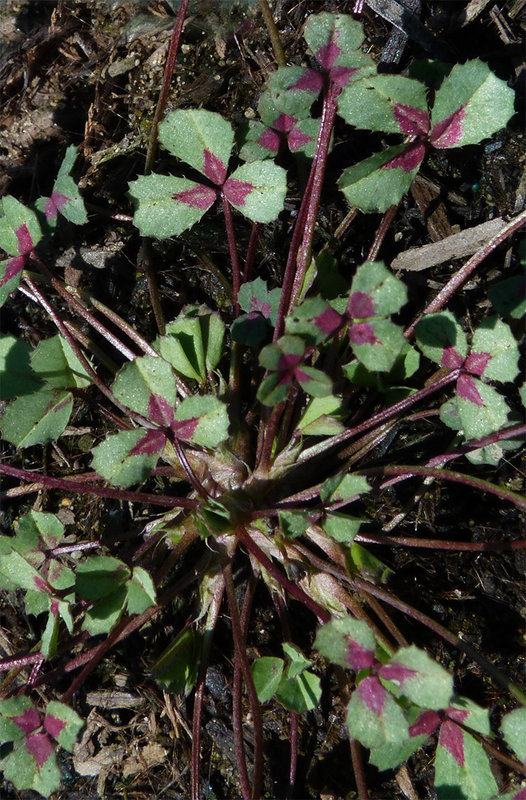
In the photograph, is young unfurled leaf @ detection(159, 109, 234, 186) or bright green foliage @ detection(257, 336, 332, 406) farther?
young unfurled leaf @ detection(159, 109, 234, 186)

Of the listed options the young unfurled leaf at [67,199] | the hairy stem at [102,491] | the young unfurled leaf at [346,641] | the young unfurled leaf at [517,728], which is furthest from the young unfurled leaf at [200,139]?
the young unfurled leaf at [517,728]

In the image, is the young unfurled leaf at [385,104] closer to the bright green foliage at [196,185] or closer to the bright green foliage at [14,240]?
the bright green foliage at [196,185]

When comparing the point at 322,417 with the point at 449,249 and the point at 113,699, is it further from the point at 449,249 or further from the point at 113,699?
the point at 113,699

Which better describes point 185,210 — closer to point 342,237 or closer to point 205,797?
point 342,237

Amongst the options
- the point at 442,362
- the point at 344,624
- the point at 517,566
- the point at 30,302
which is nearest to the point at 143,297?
the point at 30,302

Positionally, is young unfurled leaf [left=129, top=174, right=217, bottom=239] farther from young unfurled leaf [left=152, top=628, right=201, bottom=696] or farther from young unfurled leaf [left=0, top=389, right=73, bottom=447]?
young unfurled leaf [left=152, top=628, right=201, bottom=696]

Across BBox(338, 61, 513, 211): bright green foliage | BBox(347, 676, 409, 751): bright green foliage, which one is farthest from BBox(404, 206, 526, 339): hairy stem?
BBox(347, 676, 409, 751): bright green foliage
